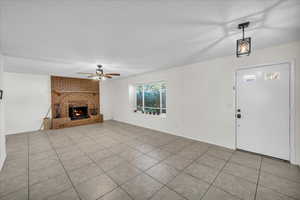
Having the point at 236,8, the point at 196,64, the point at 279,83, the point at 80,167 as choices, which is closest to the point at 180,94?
the point at 196,64

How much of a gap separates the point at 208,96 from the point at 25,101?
7164 mm

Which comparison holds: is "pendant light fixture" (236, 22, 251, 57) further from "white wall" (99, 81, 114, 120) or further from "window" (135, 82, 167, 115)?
"white wall" (99, 81, 114, 120)

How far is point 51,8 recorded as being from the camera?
4.54 ft

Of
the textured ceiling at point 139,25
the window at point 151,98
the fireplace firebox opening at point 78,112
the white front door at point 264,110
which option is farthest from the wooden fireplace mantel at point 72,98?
the white front door at point 264,110

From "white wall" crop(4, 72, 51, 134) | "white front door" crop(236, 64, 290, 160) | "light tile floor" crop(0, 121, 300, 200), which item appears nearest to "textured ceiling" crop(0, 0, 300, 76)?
"white front door" crop(236, 64, 290, 160)

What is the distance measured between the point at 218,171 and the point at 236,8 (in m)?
2.61

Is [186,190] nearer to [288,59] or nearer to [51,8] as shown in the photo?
[51,8]

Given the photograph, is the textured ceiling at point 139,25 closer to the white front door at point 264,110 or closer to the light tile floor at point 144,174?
the white front door at point 264,110

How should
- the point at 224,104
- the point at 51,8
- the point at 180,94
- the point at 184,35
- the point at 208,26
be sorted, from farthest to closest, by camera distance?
1. the point at 180,94
2. the point at 224,104
3. the point at 184,35
4. the point at 208,26
5. the point at 51,8

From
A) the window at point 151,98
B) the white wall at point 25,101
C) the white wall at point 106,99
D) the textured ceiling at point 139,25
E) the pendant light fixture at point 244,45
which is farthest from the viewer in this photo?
the white wall at point 106,99

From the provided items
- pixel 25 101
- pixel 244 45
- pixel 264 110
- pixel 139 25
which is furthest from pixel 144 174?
pixel 25 101

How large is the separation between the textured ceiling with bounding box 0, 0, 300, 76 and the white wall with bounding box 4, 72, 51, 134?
3184mm

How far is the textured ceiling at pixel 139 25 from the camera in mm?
1369

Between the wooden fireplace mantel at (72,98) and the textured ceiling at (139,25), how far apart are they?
3.41 m
